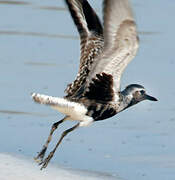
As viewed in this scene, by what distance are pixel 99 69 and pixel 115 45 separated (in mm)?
496

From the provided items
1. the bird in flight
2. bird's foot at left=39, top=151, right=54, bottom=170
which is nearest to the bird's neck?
the bird in flight

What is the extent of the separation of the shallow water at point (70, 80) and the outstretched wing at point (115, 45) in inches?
38.3

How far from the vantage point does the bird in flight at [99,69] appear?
336 inches

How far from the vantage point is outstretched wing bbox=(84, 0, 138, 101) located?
8.34 m

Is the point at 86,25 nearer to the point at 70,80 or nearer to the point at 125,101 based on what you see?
the point at 125,101

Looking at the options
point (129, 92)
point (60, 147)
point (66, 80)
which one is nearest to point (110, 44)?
point (129, 92)

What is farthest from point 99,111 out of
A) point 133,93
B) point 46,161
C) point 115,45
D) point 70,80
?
point 70,80

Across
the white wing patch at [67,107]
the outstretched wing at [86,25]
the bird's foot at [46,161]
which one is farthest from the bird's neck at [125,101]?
the bird's foot at [46,161]

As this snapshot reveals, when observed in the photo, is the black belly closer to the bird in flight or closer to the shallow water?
the bird in flight

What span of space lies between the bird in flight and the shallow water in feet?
2.20

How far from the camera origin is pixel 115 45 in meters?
8.77

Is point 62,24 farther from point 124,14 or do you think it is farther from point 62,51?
point 124,14

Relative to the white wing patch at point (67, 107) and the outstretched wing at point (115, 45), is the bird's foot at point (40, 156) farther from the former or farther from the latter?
the outstretched wing at point (115, 45)

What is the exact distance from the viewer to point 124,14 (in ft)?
27.5
